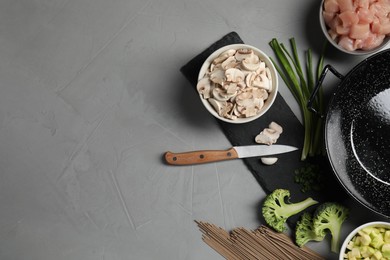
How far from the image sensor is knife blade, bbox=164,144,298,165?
6.27 ft

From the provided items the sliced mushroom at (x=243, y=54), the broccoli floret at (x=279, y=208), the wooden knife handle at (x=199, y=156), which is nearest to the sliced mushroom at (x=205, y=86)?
the sliced mushroom at (x=243, y=54)

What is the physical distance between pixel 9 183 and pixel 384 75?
1.45 metres

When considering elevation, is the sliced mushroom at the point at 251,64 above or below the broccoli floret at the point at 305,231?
above

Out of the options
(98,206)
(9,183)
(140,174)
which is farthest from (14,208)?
(140,174)

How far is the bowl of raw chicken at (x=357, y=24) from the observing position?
5.79 feet

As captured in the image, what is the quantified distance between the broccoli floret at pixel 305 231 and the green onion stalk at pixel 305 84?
215 mm

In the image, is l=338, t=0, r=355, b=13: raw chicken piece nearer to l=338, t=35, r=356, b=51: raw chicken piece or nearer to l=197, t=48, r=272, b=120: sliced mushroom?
l=338, t=35, r=356, b=51: raw chicken piece

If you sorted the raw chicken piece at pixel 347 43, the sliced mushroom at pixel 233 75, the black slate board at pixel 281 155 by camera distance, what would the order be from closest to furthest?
the sliced mushroom at pixel 233 75 → the raw chicken piece at pixel 347 43 → the black slate board at pixel 281 155

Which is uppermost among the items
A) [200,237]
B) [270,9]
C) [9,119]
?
[9,119]

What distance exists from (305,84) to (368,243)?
23.5 inches

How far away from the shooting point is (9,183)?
2043 millimetres

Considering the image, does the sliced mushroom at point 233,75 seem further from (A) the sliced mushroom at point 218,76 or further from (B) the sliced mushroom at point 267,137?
(B) the sliced mushroom at point 267,137

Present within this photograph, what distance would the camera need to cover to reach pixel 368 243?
1743 millimetres

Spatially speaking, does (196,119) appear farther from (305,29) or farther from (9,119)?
(9,119)
